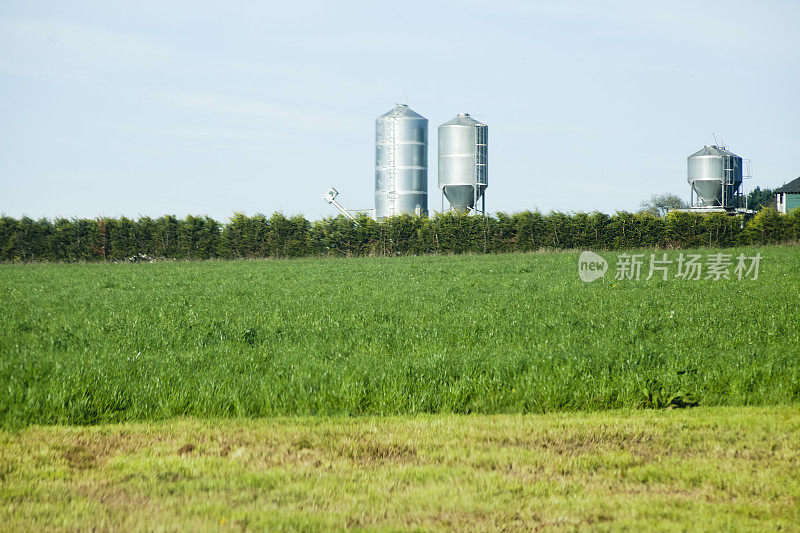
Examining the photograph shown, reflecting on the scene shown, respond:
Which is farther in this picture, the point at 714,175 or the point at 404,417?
the point at 714,175

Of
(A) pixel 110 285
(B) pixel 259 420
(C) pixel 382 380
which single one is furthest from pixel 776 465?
(A) pixel 110 285

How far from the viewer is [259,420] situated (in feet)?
20.8

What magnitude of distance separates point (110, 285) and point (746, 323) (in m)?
→ 17.4

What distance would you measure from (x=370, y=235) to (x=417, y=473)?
35240 mm

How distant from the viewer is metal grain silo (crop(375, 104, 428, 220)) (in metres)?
45.4

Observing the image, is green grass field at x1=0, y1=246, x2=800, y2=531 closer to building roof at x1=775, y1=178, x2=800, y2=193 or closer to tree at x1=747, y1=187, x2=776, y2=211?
building roof at x1=775, y1=178, x2=800, y2=193

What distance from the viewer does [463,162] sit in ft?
147

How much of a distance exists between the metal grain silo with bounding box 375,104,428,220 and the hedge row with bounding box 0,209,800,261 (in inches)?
234

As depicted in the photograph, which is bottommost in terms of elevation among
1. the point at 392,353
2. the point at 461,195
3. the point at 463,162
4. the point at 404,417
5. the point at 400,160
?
the point at 404,417

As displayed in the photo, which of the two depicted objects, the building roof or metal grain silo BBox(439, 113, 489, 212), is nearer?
metal grain silo BBox(439, 113, 489, 212)

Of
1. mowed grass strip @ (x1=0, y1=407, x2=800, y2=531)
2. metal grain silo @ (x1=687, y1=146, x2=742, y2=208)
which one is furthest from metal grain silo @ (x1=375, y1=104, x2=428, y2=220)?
mowed grass strip @ (x1=0, y1=407, x2=800, y2=531)

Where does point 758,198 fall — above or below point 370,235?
above

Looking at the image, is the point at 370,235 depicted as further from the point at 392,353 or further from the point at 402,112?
the point at 392,353

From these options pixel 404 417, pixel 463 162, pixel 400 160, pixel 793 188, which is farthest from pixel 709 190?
pixel 404 417
